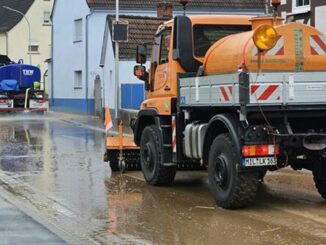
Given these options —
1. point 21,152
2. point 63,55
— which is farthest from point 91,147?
point 63,55

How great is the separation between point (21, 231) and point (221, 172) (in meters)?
2.86

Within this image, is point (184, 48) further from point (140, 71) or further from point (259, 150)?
point (259, 150)

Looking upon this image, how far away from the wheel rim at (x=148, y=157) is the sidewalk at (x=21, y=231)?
2928 millimetres

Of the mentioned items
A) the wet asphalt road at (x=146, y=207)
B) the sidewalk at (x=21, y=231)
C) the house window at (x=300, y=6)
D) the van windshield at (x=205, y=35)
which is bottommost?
the wet asphalt road at (x=146, y=207)

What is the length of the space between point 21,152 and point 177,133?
7.63 meters

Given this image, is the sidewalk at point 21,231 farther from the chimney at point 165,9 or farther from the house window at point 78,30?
→ the house window at point 78,30

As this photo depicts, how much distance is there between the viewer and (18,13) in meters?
64.3

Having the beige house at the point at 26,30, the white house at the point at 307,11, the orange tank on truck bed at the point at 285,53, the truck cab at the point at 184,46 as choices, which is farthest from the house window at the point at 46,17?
the orange tank on truck bed at the point at 285,53

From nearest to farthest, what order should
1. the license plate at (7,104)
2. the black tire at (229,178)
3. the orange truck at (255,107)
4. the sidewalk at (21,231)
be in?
the sidewalk at (21,231), the orange truck at (255,107), the black tire at (229,178), the license plate at (7,104)

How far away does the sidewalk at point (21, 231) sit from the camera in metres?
7.17

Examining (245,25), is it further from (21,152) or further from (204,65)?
(21,152)

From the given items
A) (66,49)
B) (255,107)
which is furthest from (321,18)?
(66,49)

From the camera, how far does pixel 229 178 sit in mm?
8812

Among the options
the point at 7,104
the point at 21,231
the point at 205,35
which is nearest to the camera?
the point at 21,231
